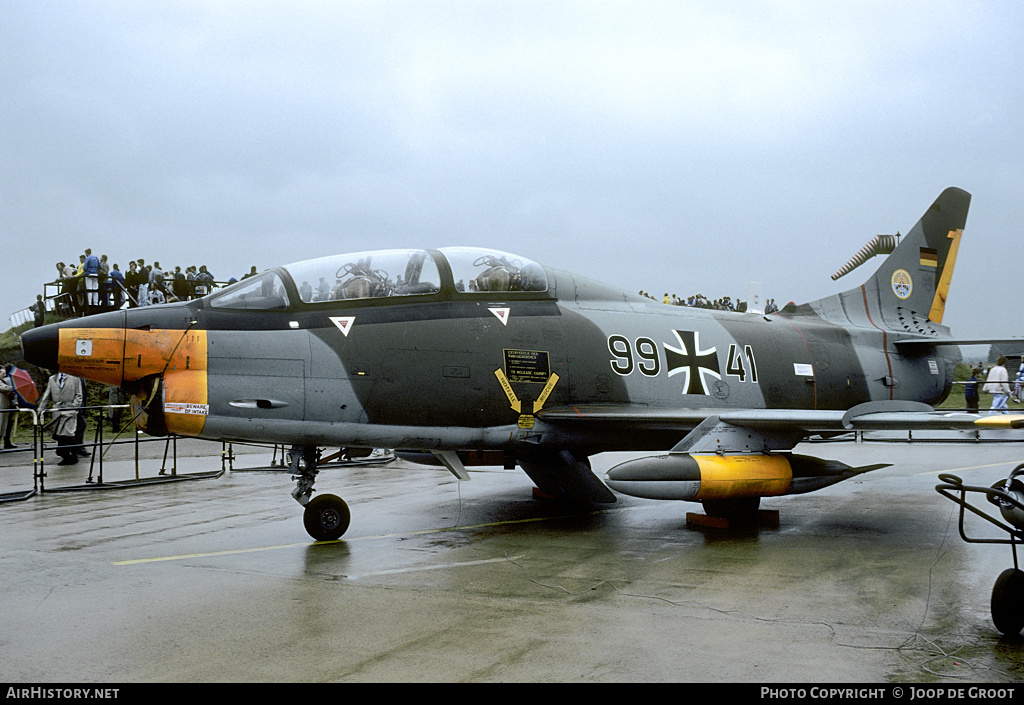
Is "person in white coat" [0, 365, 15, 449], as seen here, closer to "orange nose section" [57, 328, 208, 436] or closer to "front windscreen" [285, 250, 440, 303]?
"orange nose section" [57, 328, 208, 436]

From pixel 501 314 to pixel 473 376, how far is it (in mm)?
856

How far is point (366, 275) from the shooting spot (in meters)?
8.30

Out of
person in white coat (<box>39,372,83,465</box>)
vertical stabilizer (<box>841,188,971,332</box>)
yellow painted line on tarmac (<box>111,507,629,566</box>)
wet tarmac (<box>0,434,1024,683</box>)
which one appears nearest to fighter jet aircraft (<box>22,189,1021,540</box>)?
yellow painted line on tarmac (<box>111,507,629,566</box>)

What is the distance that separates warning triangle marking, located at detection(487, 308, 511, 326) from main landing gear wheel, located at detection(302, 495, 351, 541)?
2668 millimetres

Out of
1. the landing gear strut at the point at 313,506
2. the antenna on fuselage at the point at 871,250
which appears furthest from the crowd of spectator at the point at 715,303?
the landing gear strut at the point at 313,506

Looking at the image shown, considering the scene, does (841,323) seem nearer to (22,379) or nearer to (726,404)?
(726,404)

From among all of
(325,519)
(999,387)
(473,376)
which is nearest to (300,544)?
(325,519)

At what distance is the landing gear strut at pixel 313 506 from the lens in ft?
26.2

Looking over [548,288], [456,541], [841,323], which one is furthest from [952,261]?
[456,541]

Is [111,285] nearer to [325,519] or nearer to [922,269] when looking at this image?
[325,519]

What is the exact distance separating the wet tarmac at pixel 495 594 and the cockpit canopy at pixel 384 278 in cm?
256

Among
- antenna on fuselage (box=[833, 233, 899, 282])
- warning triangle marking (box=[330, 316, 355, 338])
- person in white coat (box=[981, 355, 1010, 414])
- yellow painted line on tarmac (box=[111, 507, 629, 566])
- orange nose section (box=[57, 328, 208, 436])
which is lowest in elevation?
yellow painted line on tarmac (box=[111, 507, 629, 566])

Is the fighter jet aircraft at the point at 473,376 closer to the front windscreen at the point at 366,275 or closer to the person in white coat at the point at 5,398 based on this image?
→ the front windscreen at the point at 366,275

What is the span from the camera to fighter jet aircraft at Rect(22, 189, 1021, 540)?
733cm
